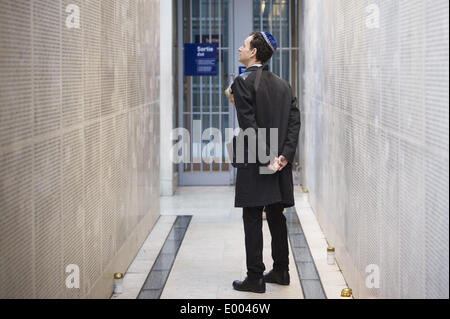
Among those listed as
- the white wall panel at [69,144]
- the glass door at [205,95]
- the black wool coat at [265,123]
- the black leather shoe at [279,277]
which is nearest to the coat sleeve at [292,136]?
the black wool coat at [265,123]

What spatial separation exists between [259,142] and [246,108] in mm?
249

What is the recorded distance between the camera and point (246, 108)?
4.95 meters

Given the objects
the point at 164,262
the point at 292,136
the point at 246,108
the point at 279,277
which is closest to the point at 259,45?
the point at 246,108

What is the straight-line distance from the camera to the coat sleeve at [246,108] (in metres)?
4.91

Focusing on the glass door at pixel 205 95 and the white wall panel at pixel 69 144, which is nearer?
the white wall panel at pixel 69 144

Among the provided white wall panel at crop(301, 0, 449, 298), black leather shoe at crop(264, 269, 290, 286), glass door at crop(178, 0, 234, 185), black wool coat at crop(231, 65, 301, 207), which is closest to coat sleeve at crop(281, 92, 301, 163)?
black wool coat at crop(231, 65, 301, 207)

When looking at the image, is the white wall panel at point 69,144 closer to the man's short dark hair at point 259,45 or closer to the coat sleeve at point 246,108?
the coat sleeve at point 246,108

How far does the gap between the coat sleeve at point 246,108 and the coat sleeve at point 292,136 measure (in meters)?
0.09

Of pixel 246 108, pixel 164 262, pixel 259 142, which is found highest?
pixel 246 108

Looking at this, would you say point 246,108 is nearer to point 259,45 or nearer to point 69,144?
point 259,45

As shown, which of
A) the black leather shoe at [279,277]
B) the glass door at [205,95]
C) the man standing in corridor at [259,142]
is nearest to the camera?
the man standing in corridor at [259,142]
